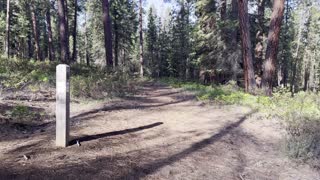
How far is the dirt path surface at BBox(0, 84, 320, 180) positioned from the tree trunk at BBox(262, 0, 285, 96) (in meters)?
3.43

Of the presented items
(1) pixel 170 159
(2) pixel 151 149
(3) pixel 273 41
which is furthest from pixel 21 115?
(3) pixel 273 41

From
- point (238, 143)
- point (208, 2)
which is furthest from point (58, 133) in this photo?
point (208, 2)

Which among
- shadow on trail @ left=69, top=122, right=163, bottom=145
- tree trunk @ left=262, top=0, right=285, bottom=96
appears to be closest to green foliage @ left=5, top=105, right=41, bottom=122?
shadow on trail @ left=69, top=122, right=163, bottom=145

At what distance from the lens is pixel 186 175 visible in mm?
3908

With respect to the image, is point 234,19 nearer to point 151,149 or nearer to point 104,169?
point 151,149

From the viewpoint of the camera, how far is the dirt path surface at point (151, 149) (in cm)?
376

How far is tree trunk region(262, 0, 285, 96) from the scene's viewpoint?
32.7 feet

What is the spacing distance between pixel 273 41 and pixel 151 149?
701 centimetres

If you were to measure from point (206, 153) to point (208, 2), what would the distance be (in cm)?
1517

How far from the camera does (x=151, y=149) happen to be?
469cm

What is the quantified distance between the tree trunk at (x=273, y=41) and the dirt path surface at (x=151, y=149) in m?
3.43

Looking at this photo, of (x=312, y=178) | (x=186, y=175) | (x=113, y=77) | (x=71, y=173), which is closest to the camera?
(x=71, y=173)

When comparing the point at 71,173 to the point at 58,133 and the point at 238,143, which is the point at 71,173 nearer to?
the point at 58,133

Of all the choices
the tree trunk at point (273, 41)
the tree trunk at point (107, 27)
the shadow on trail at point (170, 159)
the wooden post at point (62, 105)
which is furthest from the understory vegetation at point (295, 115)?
the tree trunk at point (107, 27)
